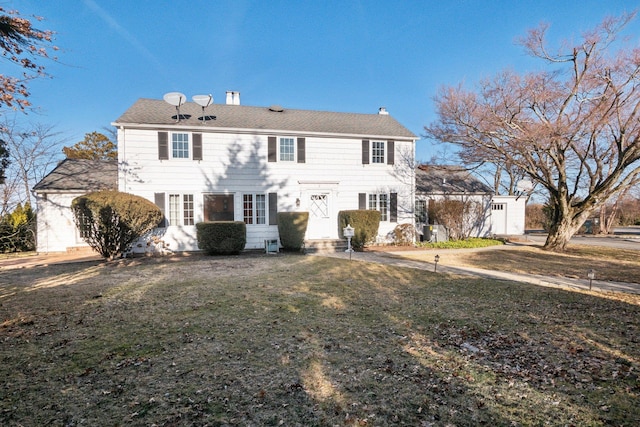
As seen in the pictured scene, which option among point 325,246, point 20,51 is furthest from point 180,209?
point 20,51

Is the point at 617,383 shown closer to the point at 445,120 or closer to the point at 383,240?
the point at 383,240

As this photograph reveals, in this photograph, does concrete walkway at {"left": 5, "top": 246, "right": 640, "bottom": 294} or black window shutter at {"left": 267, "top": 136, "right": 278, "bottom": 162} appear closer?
concrete walkway at {"left": 5, "top": 246, "right": 640, "bottom": 294}

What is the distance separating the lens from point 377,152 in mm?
14523

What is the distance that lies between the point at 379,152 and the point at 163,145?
9510mm

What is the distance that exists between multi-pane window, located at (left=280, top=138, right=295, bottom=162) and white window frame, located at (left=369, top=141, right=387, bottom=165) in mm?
3834

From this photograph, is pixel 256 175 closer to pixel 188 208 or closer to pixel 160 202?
pixel 188 208

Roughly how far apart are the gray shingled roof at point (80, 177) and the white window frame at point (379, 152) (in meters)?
11.9

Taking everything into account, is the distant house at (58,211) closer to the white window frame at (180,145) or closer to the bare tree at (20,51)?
the white window frame at (180,145)

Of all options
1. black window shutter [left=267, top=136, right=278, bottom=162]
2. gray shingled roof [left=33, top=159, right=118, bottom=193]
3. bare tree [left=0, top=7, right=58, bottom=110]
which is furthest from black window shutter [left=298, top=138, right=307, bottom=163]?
bare tree [left=0, top=7, right=58, bottom=110]

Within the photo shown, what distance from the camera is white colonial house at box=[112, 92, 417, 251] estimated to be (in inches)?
487

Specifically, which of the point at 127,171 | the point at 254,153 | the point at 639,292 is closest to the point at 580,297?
the point at 639,292

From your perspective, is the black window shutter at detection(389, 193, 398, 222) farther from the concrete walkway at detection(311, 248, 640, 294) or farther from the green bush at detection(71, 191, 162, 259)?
the green bush at detection(71, 191, 162, 259)

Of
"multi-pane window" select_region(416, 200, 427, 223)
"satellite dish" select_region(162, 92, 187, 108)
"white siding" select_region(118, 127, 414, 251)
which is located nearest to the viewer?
"white siding" select_region(118, 127, 414, 251)

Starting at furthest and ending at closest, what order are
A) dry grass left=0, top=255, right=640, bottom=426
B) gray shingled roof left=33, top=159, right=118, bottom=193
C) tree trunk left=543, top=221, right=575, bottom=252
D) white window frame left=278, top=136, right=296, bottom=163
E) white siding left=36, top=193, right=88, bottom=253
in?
1. white window frame left=278, top=136, right=296, bottom=163
2. tree trunk left=543, top=221, right=575, bottom=252
3. gray shingled roof left=33, top=159, right=118, bottom=193
4. white siding left=36, top=193, right=88, bottom=253
5. dry grass left=0, top=255, right=640, bottom=426
